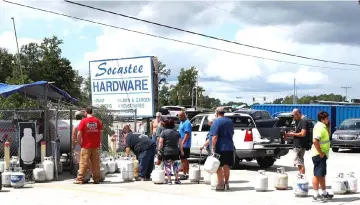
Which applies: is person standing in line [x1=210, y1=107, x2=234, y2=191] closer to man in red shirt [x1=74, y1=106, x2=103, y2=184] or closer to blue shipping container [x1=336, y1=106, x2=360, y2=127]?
man in red shirt [x1=74, y1=106, x2=103, y2=184]

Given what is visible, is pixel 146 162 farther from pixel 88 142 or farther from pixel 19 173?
pixel 19 173

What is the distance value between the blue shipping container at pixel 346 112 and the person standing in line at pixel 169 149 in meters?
21.6

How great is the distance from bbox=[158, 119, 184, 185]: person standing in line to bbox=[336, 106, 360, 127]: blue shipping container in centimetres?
2156

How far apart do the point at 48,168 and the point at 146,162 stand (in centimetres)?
242

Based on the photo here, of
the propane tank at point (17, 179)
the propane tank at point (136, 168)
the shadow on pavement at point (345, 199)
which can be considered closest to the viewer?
the shadow on pavement at point (345, 199)

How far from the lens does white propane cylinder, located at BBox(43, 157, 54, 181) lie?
1335cm

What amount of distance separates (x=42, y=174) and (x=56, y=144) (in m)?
0.83

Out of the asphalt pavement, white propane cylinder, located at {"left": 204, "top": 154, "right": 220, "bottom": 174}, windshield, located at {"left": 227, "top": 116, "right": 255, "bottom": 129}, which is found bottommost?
the asphalt pavement

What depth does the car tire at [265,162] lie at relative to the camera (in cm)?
1696

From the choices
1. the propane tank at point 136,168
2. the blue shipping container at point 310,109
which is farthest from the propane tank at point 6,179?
the blue shipping container at point 310,109

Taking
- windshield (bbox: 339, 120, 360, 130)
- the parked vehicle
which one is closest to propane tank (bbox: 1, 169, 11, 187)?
the parked vehicle

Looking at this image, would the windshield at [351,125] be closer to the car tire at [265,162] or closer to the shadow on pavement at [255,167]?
the shadow on pavement at [255,167]

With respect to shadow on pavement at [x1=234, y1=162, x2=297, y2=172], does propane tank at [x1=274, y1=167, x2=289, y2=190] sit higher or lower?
higher

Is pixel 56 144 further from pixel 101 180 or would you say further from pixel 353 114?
pixel 353 114
